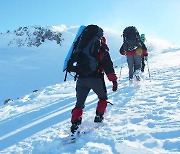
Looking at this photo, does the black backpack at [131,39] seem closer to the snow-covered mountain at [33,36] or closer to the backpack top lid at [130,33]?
the backpack top lid at [130,33]

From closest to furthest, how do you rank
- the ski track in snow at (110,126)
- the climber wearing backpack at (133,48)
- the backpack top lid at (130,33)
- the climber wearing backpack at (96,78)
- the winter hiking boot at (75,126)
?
1. the ski track in snow at (110,126)
2. the winter hiking boot at (75,126)
3. the climber wearing backpack at (96,78)
4. the backpack top lid at (130,33)
5. the climber wearing backpack at (133,48)

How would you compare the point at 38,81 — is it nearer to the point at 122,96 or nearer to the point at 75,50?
the point at 122,96

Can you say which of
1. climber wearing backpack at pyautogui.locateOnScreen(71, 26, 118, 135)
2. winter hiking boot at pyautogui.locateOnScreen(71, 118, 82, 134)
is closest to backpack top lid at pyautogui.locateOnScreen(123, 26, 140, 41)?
climber wearing backpack at pyautogui.locateOnScreen(71, 26, 118, 135)

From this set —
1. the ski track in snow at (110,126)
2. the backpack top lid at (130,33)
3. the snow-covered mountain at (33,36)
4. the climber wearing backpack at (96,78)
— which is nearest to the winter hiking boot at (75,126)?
the climber wearing backpack at (96,78)

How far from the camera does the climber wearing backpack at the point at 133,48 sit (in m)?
10.5

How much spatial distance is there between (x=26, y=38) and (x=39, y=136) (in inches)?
2362

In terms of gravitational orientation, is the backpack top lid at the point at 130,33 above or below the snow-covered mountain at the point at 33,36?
below


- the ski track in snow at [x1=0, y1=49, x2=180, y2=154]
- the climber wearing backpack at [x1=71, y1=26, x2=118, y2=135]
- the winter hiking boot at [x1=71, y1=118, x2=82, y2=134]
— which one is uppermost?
the climber wearing backpack at [x1=71, y1=26, x2=118, y2=135]

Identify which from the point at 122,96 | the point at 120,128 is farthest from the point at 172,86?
the point at 120,128

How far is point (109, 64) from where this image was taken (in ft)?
19.4

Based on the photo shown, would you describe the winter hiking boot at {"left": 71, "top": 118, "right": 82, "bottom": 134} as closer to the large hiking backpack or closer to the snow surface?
the snow surface

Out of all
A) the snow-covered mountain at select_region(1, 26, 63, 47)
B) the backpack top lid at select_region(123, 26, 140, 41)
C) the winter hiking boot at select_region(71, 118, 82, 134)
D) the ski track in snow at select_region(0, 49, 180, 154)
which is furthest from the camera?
the snow-covered mountain at select_region(1, 26, 63, 47)

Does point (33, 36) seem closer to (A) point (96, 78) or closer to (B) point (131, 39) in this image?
(B) point (131, 39)

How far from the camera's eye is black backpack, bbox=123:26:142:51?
10.4m
